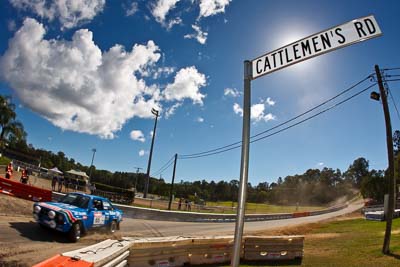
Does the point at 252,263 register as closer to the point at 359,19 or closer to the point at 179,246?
the point at 179,246

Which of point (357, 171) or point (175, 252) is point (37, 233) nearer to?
point (175, 252)

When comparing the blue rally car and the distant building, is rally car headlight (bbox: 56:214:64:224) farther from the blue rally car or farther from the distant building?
the distant building

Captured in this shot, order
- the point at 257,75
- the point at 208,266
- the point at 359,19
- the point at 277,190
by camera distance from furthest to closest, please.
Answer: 1. the point at 277,190
2. the point at 208,266
3. the point at 257,75
4. the point at 359,19

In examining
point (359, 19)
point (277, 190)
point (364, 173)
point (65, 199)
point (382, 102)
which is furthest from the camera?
point (364, 173)

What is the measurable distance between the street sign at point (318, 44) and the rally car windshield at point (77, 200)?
10.8 m

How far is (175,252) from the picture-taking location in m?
8.14

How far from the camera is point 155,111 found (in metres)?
44.3

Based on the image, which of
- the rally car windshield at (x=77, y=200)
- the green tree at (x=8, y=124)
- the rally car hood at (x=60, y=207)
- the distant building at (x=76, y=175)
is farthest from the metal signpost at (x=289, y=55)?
the green tree at (x=8, y=124)

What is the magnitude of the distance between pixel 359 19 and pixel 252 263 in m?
8.94

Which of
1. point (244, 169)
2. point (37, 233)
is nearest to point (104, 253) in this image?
point (244, 169)

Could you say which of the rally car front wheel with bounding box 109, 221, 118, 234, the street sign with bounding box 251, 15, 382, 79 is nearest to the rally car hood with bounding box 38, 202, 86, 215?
the rally car front wheel with bounding box 109, 221, 118, 234

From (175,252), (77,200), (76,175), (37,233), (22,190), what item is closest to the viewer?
(175,252)

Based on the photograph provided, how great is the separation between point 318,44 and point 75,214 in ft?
34.5

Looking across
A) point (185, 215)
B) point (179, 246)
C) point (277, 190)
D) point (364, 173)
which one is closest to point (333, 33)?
point (179, 246)
